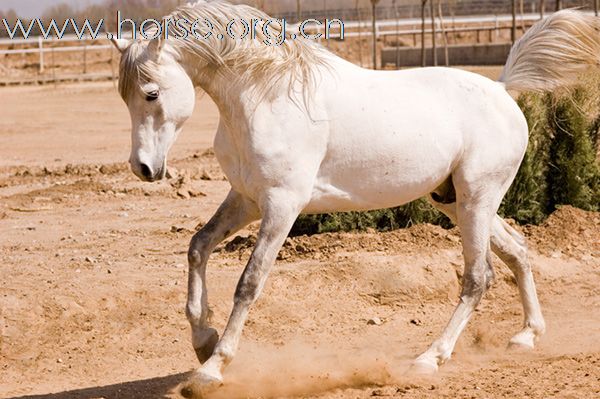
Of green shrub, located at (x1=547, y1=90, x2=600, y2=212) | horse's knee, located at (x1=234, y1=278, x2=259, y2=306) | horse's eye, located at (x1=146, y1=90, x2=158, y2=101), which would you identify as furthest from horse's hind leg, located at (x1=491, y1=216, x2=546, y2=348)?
green shrub, located at (x1=547, y1=90, x2=600, y2=212)

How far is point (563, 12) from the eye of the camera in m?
7.10

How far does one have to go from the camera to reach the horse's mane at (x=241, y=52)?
5711 millimetres

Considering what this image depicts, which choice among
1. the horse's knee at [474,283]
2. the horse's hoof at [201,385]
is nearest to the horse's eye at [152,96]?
the horse's hoof at [201,385]

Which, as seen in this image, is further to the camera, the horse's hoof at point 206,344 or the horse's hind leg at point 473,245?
the horse's hind leg at point 473,245

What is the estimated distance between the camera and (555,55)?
7.01 m

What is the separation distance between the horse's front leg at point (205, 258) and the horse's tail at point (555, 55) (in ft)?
6.77

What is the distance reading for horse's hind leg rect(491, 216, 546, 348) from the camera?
6938mm

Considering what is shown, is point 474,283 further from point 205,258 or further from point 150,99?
point 150,99

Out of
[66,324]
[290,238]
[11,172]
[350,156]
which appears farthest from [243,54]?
[11,172]

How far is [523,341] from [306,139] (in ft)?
7.14

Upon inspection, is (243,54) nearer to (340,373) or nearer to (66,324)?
(340,373)

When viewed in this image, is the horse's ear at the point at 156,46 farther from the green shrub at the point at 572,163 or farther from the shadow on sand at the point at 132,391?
the green shrub at the point at 572,163

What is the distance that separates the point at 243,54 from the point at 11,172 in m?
9.21

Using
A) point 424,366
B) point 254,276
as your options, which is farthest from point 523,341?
point 254,276
